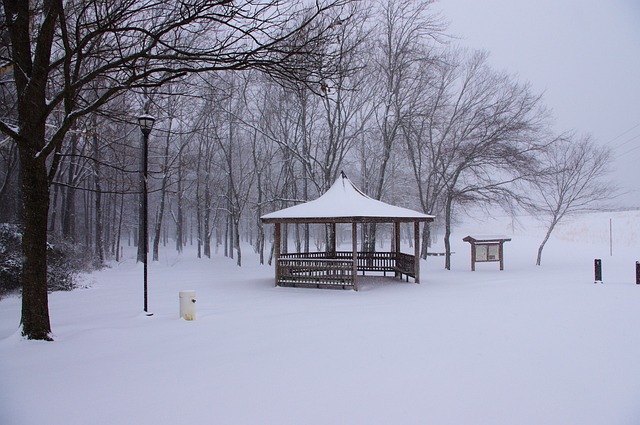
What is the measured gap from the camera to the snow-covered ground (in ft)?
12.5

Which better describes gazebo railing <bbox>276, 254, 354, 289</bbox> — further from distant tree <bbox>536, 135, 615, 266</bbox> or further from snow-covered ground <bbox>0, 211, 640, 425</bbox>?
distant tree <bbox>536, 135, 615, 266</bbox>

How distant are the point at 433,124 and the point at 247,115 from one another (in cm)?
1189

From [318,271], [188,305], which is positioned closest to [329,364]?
[188,305]

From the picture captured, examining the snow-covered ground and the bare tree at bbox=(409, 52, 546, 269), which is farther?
the bare tree at bbox=(409, 52, 546, 269)

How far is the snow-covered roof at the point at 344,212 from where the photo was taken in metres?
12.3

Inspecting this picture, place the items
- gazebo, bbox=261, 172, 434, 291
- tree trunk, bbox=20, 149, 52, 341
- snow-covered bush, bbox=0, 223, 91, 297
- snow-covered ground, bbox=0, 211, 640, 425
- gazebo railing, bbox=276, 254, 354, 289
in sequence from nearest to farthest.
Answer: snow-covered ground, bbox=0, 211, 640, 425, tree trunk, bbox=20, 149, 52, 341, snow-covered bush, bbox=0, 223, 91, 297, gazebo, bbox=261, 172, 434, 291, gazebo railing, bbox=276, 254, 354, 289

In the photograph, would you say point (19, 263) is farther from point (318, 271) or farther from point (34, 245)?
point (318, 271)

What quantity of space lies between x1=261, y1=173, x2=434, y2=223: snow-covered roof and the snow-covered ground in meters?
3.24

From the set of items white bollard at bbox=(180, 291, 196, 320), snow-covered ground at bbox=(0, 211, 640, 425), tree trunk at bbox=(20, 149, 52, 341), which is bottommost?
snow-covered ground at bbox=(0, 211, 640, 425)

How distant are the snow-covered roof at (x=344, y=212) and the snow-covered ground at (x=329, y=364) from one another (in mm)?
3244

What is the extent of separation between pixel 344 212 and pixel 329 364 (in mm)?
7781

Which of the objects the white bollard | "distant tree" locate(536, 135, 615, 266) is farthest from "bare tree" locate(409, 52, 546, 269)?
the white bollard

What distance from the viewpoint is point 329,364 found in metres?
5.10

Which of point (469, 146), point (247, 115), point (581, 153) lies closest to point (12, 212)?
point (247, 115)
